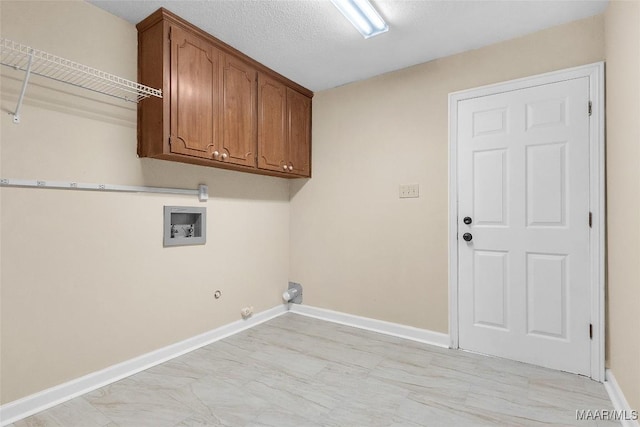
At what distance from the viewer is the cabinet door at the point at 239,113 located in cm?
242

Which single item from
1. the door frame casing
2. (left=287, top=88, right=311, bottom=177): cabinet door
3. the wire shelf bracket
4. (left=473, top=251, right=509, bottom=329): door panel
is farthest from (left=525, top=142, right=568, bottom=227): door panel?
the wire shelf bracket

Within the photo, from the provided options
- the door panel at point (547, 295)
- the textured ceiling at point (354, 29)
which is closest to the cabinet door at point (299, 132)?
the textured ceiling at point (354, 29)

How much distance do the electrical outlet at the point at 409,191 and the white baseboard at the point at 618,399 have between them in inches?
67.0

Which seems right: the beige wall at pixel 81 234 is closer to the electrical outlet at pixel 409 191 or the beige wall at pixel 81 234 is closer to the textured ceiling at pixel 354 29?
the textured ceiling at pixel 354 29

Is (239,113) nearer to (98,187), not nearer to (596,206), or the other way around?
(98,187)

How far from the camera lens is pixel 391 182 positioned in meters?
2.84

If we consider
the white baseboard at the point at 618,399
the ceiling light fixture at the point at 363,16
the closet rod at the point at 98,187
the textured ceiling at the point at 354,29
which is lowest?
the white baseboard at the point at 618,399

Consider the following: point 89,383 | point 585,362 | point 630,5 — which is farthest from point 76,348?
point 630,5

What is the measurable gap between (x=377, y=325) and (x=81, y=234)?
2.42 meters

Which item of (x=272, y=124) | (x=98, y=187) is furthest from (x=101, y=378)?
(x=272, y=124)

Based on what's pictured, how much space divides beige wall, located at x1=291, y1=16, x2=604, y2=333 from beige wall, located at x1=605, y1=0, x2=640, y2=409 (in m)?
0.41

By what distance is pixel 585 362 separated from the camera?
205 centimetres

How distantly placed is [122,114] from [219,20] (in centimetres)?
92

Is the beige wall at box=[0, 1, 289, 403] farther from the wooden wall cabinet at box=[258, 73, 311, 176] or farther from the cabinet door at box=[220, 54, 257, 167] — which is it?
the wooden wall cabinet at box=[258, 73, 311, 176]
